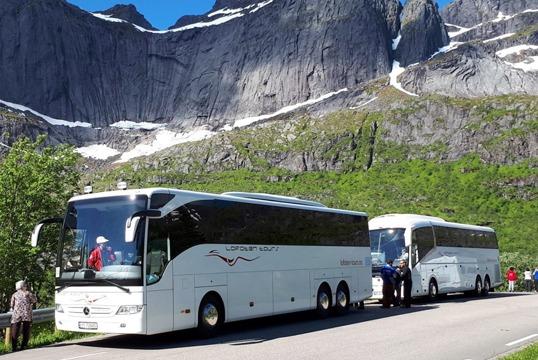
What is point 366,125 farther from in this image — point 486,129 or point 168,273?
point 168,273

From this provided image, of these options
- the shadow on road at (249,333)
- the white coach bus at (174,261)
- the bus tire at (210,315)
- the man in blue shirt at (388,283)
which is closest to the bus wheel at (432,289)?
the man in blue shirt at (388,283)

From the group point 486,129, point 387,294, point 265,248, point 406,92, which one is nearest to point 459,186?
point 486,129

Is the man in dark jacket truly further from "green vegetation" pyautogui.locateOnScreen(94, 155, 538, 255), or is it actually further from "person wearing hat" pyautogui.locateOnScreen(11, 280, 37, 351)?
"green vegetation" pyautogui.locateOnScreen(94, 155, 538, 255)

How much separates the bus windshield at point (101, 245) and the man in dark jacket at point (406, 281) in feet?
49.2

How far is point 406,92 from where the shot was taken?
17700cm

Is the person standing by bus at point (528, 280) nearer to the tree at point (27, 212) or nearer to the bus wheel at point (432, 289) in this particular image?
the bus wheel at point (432, 289)

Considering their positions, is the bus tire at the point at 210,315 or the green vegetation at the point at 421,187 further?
the green vegetation at the point at 421,187

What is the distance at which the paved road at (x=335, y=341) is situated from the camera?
45.1 ft

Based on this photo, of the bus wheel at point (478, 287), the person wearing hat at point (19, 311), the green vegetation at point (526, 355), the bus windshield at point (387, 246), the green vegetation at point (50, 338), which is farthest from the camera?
the bus wheel at point (478, 287)

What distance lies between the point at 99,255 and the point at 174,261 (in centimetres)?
181

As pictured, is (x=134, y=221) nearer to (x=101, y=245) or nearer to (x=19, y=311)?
(x=101, y=245)

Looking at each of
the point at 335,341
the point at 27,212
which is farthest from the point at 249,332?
the point at 27,212

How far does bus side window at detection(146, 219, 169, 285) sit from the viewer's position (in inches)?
601

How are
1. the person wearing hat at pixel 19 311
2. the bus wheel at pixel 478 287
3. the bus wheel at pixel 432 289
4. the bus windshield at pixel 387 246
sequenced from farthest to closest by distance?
the bus wheel at pixel 478 287 < the bus wheel at pixel 432 289 < the bus windshield at pixel 387 246 < the person wearing hat at pixel 19 311
